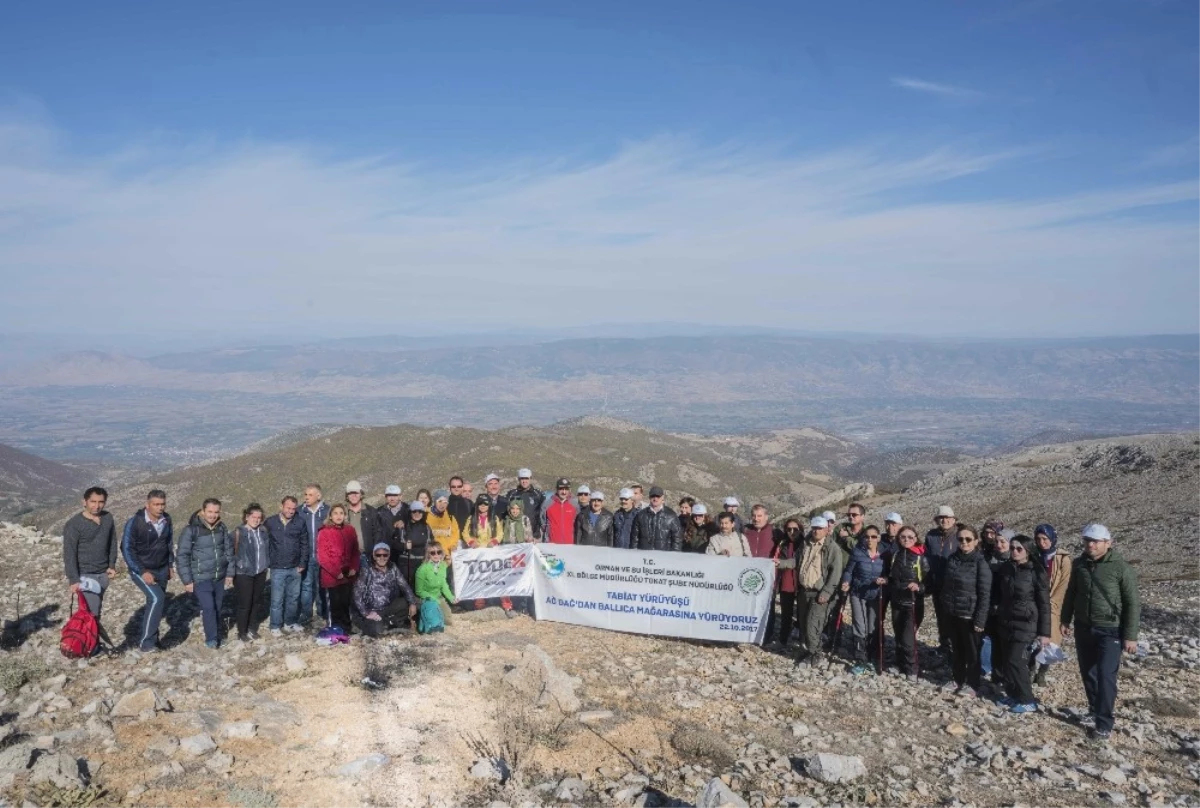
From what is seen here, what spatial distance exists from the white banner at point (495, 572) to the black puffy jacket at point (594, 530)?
3.68ft

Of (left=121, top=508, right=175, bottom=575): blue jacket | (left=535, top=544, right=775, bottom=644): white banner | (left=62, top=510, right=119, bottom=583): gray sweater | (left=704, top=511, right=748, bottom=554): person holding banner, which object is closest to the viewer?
(left=62, top=510, right=119, bottom=583): gray sweater

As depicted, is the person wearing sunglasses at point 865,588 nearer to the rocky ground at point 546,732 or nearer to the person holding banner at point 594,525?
the rocky ground at point 546,732

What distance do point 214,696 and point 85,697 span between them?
5.48ft

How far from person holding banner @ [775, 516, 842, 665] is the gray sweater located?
37.2 ft

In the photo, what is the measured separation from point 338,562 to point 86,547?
386cm

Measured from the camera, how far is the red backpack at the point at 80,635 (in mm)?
11586

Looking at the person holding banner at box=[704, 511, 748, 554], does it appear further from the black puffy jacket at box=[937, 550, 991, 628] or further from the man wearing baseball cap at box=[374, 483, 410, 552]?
the man wearing baseball cap at box=[374, 483, 410, 552]

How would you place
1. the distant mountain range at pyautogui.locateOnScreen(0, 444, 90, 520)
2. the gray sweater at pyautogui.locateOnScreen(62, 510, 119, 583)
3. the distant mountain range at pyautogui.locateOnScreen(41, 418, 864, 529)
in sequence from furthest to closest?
the distant mountain range at pyautogui.locateOnScreen(0, 444, 90, 520) < the distant mountain range at pyautogui.locateOnScreen(41, 418, 864, 529) < the gray sweater at pyautogui.locateOnScreen(62, 510, 119, 583)

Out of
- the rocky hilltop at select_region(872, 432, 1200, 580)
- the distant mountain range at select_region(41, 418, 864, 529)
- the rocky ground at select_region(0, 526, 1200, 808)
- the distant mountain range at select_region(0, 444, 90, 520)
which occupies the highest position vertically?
the rocky ground at select_region(0, 526, 1200, 808)

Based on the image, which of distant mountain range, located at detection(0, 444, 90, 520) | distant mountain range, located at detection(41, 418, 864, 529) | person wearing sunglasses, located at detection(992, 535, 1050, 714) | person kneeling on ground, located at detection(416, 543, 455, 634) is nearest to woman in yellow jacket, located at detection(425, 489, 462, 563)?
person kneeling on ground, located at detection(416, 543, 455, 634)

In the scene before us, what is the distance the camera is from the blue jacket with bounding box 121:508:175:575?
1190 centimetres

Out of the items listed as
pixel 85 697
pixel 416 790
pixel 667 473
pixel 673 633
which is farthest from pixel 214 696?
pixel 667 473

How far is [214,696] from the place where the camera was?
1022 centimetres

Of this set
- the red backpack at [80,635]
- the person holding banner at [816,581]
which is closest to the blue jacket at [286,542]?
the red backpack at [80,635]
